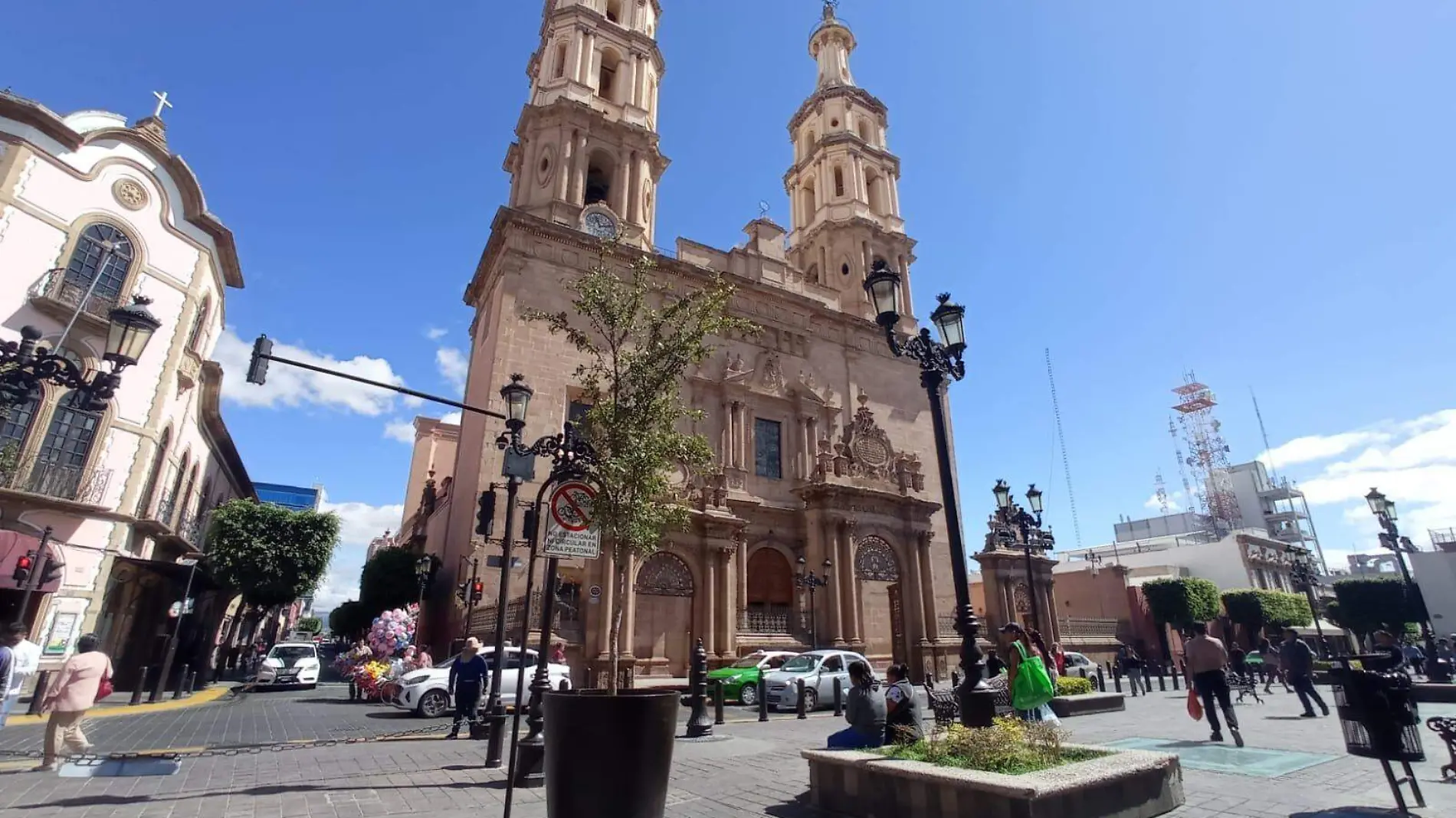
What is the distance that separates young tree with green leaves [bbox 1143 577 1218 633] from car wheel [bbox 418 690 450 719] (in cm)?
3432

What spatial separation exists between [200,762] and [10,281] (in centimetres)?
1517

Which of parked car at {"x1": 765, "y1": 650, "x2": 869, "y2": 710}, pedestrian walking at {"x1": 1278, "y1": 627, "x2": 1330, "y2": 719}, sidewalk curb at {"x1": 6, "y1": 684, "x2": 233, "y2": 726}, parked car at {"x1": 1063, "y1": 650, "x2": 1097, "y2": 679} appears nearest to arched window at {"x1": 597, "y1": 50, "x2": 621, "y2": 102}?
parked car at {"x1": 765, "y1": 650, "x2": 869, "y2": 710}

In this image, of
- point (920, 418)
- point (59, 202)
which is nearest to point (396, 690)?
point (59, 202)

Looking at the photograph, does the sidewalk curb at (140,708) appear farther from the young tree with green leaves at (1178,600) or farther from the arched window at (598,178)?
the young tree with green leaves at (1178,600)

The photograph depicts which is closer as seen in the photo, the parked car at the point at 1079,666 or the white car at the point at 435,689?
the white car at the point at 435,689

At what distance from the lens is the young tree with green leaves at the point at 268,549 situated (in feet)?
78.3

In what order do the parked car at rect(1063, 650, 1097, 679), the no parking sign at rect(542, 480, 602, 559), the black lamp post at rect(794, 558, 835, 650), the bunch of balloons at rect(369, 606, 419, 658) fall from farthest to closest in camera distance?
the black lamp post at rect(794, 558, 835, 650) → the parked car at rect(1063, 650, 1097, 679) → the bunch of balloons at rect(369, 606, 419, 658) → the no parking sign at rect(542, 480, 602, 559)

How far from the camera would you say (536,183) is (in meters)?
27.5

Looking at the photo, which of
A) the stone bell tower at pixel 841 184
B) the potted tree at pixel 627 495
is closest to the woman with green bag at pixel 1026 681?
the potted tree at pixel 627 495

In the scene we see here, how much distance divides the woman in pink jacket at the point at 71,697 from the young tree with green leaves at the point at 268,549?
18.3 m

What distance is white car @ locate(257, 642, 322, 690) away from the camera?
2350cm

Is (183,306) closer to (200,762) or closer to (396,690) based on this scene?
(396,690)

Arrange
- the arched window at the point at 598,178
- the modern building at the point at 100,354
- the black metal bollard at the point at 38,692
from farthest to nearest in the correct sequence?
the arched window at the point at 598,178 → the modern building at the point at 100,354 → the black metal bollard at the point at 38,692

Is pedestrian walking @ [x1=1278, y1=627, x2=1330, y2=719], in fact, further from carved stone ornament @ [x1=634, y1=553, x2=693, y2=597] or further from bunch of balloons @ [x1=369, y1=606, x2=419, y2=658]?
bunch of balloons @ [x1=369, y1=606, x2=419, y2=658]
